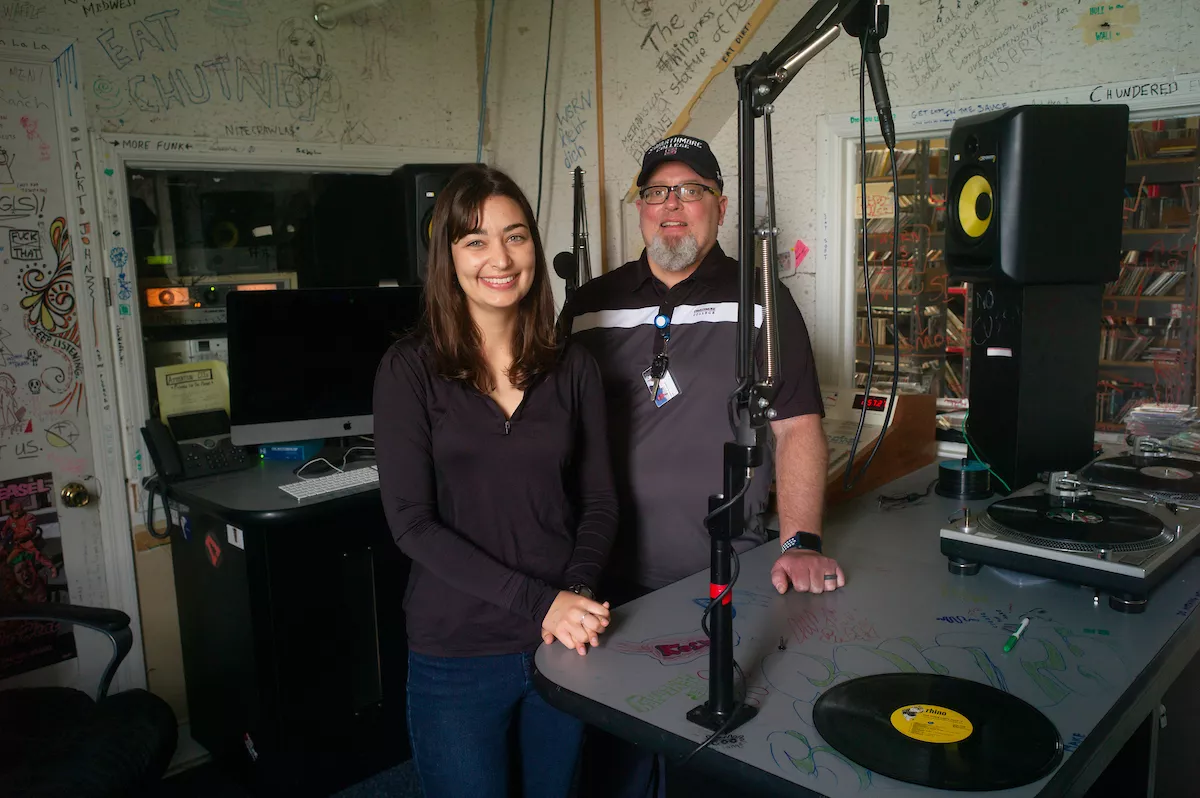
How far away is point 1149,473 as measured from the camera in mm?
1969

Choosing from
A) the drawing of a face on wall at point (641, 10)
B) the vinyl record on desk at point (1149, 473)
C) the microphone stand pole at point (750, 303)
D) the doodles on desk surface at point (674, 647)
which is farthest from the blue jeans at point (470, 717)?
the drawing of a face on wall at point (641, 10)

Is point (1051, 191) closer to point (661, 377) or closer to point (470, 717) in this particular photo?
point (661, 377)

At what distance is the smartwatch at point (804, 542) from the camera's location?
1.69 metres

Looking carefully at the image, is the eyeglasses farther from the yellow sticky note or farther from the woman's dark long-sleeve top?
the yellow sticky note

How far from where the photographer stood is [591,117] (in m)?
3.31

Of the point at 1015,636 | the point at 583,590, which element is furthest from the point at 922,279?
the point at 583,590

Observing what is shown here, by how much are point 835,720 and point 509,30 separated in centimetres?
311

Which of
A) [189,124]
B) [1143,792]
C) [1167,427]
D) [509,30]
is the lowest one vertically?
[1143,792]

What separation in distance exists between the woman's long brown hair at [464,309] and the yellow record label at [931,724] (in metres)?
0.80

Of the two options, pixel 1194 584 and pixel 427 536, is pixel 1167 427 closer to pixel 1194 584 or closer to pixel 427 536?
pixel 1194 584

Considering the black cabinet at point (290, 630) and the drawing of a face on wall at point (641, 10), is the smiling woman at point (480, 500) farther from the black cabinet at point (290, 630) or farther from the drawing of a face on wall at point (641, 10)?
the drawing of a face on wall at point (641, 10)

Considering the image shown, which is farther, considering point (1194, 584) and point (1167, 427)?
point (1167, 427)

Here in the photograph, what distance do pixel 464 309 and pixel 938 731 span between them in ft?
3.23

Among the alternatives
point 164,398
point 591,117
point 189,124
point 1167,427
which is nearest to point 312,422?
point 164,398
